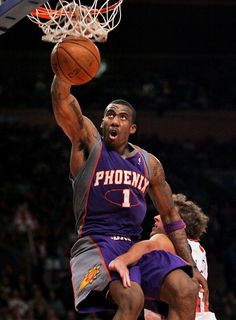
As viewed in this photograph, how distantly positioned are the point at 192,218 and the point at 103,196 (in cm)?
103

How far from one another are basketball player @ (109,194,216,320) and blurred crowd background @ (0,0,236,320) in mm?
5366

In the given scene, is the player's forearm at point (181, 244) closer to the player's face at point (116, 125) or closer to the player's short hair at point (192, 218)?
the player's short hair at point (192, 218)

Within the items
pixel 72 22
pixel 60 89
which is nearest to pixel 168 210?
pixel 60 89

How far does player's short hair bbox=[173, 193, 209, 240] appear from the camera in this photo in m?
Answer: 6.07

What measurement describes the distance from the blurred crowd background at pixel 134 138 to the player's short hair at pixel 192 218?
535cm

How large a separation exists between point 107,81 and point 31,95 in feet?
7.14

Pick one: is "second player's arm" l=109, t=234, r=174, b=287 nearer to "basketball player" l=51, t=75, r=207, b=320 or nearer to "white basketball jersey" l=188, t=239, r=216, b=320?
"basketball player" l=51, t=75, r=207, b=320

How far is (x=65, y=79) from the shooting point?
528 centimetres

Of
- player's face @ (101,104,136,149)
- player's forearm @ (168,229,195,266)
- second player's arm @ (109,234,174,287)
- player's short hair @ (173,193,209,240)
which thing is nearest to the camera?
second player's arm @ (109,234,174,287)

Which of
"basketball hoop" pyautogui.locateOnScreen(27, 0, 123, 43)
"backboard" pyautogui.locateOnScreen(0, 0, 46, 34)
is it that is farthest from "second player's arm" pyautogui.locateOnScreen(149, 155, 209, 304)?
"backboard" pyautogui.locateOnScreen(0, 0, 46, 34)

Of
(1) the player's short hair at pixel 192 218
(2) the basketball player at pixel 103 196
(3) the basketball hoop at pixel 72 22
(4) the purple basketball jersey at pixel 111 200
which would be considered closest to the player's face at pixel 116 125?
(2) the basketball player at pixel 103 196

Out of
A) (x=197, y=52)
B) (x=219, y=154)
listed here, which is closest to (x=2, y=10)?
(x=219, y=154)

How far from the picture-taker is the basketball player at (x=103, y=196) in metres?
5.15

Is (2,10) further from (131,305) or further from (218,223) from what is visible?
(218,223)
